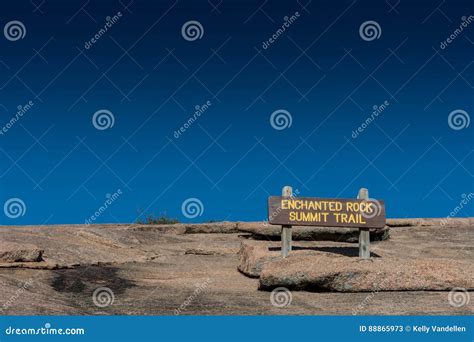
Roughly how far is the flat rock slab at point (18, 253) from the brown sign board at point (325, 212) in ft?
18.8

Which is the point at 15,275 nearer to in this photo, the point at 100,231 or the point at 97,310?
the point at 97,310

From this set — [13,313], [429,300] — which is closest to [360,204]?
[429,300]

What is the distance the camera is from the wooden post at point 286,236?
48.3 ft

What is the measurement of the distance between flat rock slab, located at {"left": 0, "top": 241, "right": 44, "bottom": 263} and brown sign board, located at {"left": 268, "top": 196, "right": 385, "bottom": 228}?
5.74 meters

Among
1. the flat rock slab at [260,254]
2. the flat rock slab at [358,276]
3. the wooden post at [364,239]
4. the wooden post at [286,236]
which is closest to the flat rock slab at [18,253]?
the flat rock slab at [260,254]

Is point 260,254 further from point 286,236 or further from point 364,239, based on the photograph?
point 364,239

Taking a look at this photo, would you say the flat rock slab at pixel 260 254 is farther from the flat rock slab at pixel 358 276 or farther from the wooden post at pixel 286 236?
the flat rock slab at pixel 358 276

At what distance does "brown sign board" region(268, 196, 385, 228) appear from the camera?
49.3 feet

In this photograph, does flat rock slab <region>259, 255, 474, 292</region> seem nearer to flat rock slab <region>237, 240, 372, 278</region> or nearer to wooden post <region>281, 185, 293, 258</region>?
flat rock slab <region>237, 240, 372, 278</region>

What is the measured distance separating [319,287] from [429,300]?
86.2 inches

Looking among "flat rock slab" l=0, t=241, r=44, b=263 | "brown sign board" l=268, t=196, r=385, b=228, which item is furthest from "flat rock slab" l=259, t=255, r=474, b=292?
"flat rock slab" l=0, t=241, r=44, b=263

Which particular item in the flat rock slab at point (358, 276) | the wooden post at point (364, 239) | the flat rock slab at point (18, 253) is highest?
→ the wooden post at point (364, 239)

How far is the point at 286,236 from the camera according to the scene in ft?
48.7

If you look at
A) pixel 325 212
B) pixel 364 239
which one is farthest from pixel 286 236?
pixel 364 239
